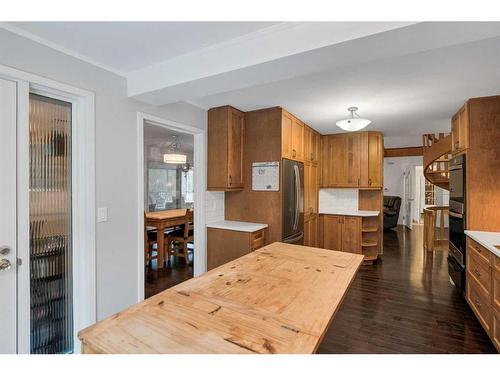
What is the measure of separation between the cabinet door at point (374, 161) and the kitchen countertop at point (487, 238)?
1985mm

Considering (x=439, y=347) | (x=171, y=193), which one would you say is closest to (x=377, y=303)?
(x=439, y=347)

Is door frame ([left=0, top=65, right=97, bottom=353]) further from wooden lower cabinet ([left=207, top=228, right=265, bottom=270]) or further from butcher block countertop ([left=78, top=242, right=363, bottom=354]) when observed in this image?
wooden lower cabinet ([left=207, top=228, right=265, bottom=270])

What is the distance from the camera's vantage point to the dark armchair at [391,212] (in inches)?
306

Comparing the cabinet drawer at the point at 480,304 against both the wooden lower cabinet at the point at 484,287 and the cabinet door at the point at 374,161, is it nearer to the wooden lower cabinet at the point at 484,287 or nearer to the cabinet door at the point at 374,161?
the wooden lower cabinet at the point at 484,287

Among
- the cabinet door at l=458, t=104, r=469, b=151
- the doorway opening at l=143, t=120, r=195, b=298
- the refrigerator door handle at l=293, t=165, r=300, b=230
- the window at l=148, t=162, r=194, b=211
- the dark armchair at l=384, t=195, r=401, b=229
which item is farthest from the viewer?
the dark armchair at l=384, t=195, r=401, b=229

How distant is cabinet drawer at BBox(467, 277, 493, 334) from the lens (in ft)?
7.13

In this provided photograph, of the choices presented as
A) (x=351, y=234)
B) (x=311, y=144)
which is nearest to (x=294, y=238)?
(x=351, y=234)

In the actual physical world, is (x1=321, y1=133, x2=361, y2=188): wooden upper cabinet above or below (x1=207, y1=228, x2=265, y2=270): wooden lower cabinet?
above

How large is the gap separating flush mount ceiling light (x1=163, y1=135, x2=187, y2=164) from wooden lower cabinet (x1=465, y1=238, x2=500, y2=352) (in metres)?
4.57

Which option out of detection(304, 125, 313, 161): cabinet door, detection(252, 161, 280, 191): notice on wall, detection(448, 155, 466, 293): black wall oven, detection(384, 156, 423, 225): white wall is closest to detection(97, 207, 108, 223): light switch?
detection(252, 161, 280, 191): notice on wall

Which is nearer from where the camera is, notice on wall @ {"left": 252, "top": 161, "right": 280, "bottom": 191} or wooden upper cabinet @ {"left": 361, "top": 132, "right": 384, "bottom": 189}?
notice on wall @ {"left": 252, "top": 161, "right": 280, "bottom": 191}

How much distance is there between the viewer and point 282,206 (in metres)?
3.25

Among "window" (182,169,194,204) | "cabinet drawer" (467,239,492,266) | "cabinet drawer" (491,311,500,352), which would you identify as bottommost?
"cabinet drawer" (491,311,500,352)
